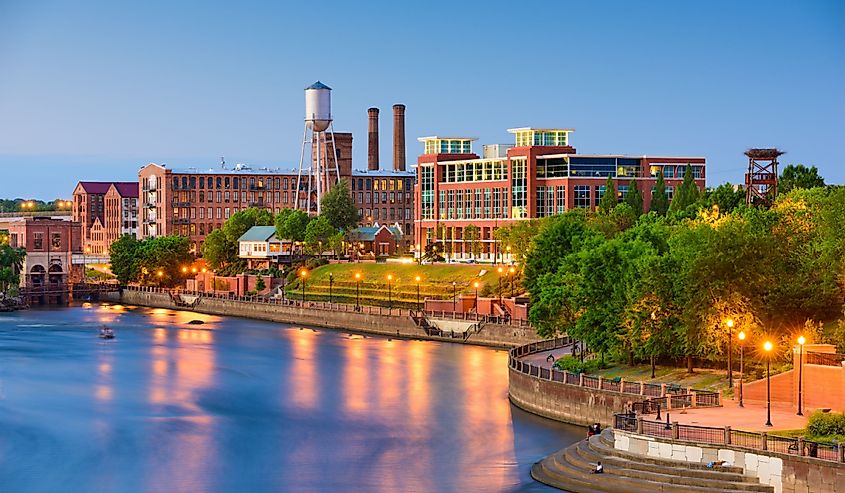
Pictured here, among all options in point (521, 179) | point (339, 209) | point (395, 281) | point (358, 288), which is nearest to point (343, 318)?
point (395, 281)

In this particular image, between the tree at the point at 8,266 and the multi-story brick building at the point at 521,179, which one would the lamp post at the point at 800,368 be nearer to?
the multi-story brick building at the point at 521,179

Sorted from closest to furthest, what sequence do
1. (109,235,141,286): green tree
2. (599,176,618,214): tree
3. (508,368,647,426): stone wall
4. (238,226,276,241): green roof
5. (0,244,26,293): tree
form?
(508,368,647,426): stone wall
(599,176,618,214): tree
(0,244,26,293): tree
(238,226,276,241): green roof
(109,235,141,286): green tree

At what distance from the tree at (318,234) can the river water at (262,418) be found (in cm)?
5313

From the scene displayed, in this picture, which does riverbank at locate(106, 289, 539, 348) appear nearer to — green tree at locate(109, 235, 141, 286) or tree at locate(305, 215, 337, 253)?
green tree at locate(109, 235, 141, 286)

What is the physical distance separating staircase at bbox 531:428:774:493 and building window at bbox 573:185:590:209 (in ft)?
310

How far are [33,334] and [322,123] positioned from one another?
73.0 metres

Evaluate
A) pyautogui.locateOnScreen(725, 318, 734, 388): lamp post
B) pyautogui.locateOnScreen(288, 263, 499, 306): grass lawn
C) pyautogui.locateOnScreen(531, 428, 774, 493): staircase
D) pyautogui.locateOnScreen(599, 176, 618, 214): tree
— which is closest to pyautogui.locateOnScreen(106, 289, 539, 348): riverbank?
pyautogui.locateOnScreen(288, 263, 499, 306): grass lawn

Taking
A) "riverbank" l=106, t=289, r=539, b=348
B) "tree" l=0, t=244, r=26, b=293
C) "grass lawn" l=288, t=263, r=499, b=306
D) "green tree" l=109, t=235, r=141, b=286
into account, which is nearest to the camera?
"riverbank" l=106, t=289, r=539, b=348

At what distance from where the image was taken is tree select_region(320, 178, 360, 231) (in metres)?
180

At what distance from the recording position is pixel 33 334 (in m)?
118

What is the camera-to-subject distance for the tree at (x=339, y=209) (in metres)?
180

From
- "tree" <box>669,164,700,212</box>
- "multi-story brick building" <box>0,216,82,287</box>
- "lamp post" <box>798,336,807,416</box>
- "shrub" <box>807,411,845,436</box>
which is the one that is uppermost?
"tree" <box>669,164,700,212</box>

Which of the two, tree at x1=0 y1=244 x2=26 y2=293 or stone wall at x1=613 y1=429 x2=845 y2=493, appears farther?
tree at x1=0 y1=244 x2=26 y2=293

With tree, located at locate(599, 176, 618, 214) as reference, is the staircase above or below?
below
